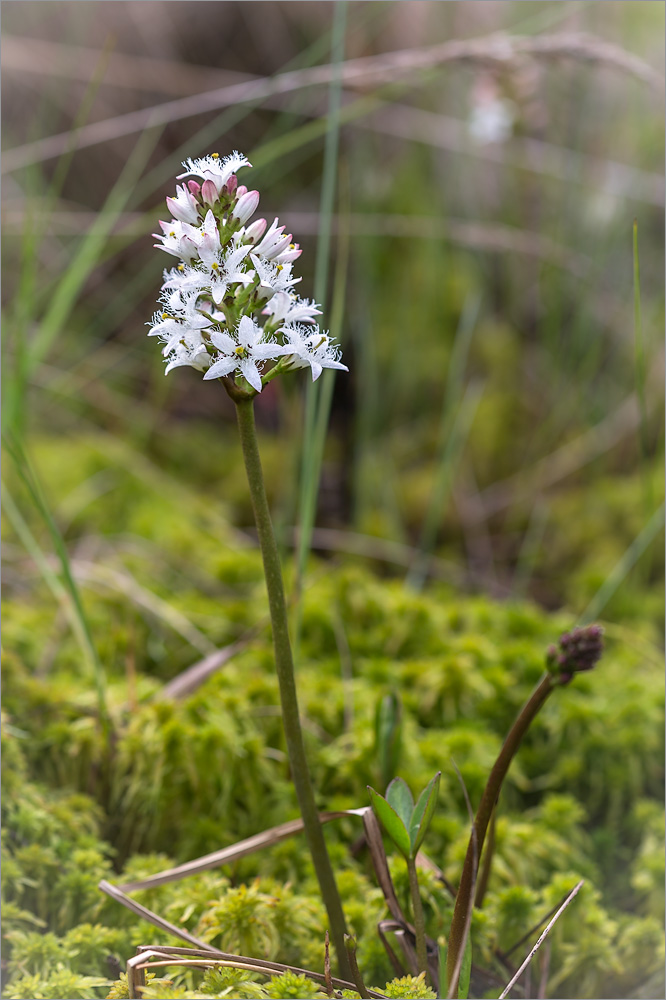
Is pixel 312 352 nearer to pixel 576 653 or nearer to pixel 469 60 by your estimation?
pixel 576 653

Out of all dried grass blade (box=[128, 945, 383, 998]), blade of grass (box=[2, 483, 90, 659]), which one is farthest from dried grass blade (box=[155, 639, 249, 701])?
dried grass blade (box=[128, 945, 383, 998])

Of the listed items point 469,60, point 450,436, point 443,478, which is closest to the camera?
point 469,60

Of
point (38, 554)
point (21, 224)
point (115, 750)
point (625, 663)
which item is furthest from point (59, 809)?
point (21, 224)

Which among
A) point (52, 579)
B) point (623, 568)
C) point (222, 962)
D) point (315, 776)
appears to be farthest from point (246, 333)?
point (623, 568)

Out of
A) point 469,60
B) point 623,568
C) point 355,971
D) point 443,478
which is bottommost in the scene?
point 355,971

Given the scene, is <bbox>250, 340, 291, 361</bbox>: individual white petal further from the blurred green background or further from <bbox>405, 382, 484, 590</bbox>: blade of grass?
<bbox>405, 382, 484, 590</bbox>: blade of grass

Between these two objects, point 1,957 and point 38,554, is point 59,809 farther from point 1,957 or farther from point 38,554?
point 38,554
